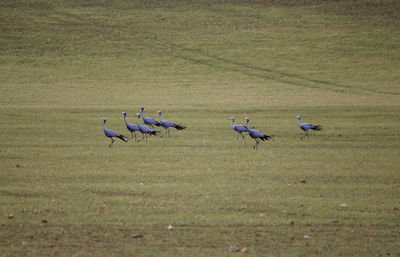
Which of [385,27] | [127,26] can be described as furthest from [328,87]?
[127,26]

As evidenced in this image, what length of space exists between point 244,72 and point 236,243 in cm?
3369

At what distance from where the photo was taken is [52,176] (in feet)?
41.8

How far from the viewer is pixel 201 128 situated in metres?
21.9

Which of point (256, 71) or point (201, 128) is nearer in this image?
point (201, 128)

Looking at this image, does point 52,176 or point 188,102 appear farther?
point 188,102

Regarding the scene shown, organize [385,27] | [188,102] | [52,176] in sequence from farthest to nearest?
1. [385,27]
2. [188,102]
3. [52,176]

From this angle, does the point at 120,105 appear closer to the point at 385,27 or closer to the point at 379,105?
the point at 379,105

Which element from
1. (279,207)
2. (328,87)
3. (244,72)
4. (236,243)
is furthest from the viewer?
(244,72)

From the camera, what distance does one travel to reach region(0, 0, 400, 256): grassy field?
8742 mm

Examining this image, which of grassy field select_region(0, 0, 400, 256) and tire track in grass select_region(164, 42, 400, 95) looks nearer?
grassy field select_region(0, 0, 400, 256)

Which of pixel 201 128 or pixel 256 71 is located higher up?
pixel 256 71

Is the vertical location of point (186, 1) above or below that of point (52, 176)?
above

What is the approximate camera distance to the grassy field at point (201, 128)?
874 centimetres

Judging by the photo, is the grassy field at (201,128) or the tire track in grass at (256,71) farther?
the tire track in grass at (256,71)
